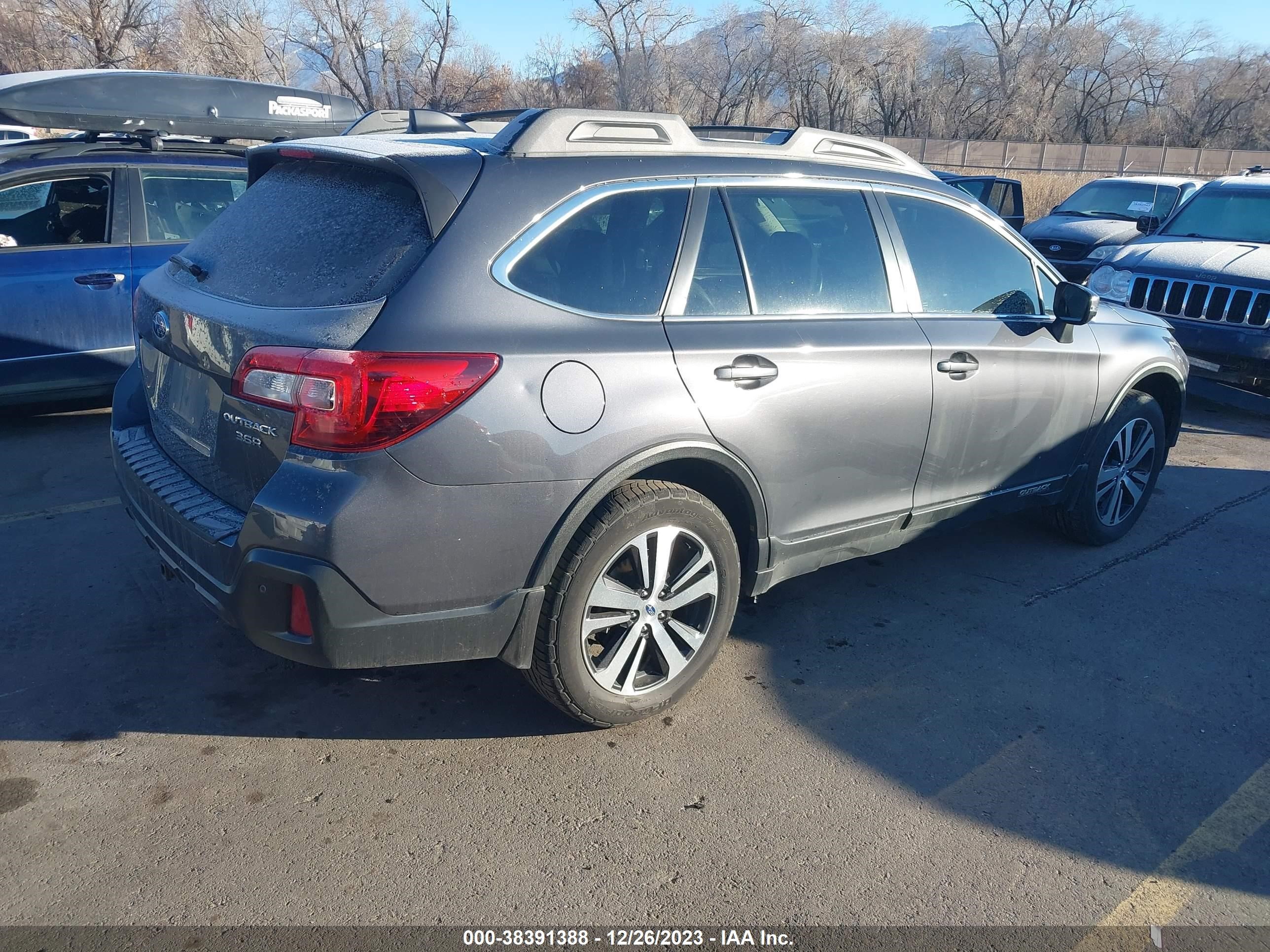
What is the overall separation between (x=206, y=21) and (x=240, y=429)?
44524mm

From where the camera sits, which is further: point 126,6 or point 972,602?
point 126,6

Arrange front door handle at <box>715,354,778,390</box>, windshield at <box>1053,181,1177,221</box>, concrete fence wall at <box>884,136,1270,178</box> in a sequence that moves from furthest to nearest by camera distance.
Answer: concrete fence wall at <box>884,136,1270,178</box>, windshield at <box>1053,181,1177,221</box>, front door handle at <box>715,354,778,390</box>

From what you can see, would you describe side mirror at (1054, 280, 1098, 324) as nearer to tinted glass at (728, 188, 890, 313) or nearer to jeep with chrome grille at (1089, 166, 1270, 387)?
tinted glass at (728, 188, 890, 313)

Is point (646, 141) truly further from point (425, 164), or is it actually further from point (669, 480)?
point (669, 480)

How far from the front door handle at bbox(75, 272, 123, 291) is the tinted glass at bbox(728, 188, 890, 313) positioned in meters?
4.56

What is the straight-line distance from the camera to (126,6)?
115 feet

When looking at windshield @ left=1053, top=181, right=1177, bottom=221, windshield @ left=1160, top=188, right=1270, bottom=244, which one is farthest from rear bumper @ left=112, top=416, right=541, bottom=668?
windshield @ left=1053, top=181, right=1177, bottom=221

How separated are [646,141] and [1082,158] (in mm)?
45679

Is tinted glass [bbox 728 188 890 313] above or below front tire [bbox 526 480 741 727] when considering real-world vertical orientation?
above

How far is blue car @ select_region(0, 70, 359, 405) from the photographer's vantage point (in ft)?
19.7

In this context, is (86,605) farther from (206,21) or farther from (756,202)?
(206,21)

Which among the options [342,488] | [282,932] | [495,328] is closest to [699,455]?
[495,328]

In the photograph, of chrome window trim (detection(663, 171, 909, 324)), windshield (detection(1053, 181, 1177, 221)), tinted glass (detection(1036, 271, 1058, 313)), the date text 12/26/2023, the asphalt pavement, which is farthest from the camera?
windshield (detection(1053, 181, 1177, 221))

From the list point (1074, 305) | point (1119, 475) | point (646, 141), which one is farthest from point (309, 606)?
point (1119, 475)
